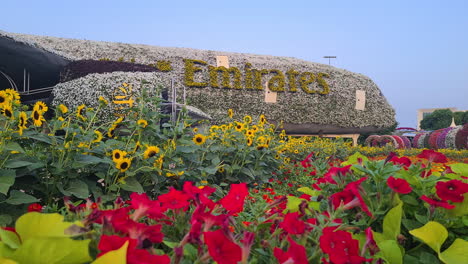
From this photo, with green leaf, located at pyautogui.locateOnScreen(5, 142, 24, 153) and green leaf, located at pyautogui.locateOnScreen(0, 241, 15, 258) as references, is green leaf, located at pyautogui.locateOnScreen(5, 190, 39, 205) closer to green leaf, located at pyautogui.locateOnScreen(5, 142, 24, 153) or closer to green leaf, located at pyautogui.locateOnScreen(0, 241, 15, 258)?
green leaf, located at pyautogui.locateOnScreen(5, 142, 24, 153)

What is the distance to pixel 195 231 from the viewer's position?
0.89 m

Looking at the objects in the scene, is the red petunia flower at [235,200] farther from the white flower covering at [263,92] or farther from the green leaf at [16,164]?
the white flower covering at [263,92]

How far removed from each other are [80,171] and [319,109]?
16857 millimetres

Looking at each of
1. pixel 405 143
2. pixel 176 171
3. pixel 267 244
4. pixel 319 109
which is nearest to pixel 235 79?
pixel 319 109

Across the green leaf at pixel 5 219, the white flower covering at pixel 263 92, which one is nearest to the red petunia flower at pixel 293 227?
the green leaf at pixel 5 219

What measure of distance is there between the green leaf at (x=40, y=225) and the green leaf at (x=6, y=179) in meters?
1.65

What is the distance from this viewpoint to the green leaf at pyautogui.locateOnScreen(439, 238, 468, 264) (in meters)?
1.30

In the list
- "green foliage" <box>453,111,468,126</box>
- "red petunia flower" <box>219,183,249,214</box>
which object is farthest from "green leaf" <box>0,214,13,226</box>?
"green foliage" <box>453,111,468,126</box>

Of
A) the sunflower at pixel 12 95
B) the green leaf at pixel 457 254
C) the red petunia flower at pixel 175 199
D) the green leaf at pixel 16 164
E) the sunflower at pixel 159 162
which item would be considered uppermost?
the sunflower at pixel 12 95

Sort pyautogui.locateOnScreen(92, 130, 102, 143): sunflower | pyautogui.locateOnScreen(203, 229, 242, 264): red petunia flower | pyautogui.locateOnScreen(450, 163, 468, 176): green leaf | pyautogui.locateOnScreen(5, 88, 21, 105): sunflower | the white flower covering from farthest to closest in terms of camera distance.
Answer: the white flower covering, pyautogui.locateOnScreen(92, 130, 102, 143): sunflower, pyautogui.locateOnScreen(5, 88, 21, 105): sunflower, pyautogui.locateOnScreen(450, 163, 468, 176): green leaf, pyautogui.locateOnScreen(203, 229, 242, 264): red petunia flower

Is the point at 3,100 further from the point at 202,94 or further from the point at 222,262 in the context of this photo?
the point at 202,94

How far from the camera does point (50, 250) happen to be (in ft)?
2.44

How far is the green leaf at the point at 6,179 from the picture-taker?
2248 millimetres

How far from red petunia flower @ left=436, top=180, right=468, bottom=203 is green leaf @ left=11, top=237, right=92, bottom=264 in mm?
1346
